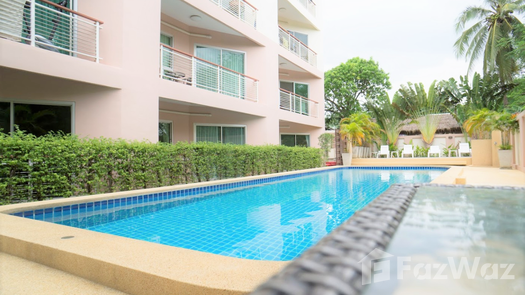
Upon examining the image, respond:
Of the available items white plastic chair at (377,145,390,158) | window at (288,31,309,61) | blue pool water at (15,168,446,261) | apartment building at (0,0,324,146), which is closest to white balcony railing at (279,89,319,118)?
apartment building at (0,0,324,146)

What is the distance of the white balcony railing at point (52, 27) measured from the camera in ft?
22.7

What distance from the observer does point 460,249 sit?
0.75 m

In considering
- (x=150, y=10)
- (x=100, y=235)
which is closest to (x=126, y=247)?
(x=100, y=235)

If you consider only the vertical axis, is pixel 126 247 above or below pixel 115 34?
below

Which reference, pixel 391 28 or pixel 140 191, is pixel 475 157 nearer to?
pixel 140 191

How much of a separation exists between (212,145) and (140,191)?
3.34 m

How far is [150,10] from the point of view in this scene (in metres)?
9.05

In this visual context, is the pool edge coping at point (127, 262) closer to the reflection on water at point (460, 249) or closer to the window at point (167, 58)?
the reflection on water at point (460, 249)

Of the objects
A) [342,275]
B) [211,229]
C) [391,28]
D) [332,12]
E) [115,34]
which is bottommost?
[211,229]

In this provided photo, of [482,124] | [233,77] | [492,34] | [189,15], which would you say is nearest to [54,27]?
[189,15]

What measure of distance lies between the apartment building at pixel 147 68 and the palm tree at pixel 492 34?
1253 cm

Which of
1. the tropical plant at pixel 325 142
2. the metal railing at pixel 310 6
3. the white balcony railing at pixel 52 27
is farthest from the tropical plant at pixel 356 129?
the white balcony railing at pixel 52 27

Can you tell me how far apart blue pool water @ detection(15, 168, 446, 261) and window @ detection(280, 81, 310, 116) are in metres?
8.96

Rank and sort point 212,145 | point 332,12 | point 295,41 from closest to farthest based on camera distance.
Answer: point 212,145 < point 295,41 < point 332,12
